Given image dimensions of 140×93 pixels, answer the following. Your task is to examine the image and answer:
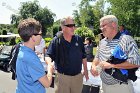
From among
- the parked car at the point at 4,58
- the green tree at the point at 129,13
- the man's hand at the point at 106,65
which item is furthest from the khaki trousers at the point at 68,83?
the green tree at the point at 129,13

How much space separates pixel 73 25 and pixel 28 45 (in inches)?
75.8

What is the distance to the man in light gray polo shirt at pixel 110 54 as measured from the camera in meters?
4.23

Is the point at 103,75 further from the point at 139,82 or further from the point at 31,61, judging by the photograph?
the point at 31,61

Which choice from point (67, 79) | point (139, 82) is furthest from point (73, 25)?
point (139, 82)

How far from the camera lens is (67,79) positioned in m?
5.48

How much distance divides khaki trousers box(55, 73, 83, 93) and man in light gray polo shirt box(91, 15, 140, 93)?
2.26ft

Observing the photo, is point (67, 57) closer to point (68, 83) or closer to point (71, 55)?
point (71, 55)

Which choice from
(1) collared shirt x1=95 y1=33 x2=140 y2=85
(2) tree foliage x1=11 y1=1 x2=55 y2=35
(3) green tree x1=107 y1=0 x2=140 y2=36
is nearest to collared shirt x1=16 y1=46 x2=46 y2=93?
(1) collared shirt x1=95 y1=33 x2=140 y2=85

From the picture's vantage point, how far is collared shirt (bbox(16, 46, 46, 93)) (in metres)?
3.54

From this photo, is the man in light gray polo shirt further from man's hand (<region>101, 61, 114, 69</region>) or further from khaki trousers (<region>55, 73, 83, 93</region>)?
khaki trousers (<region>55, 73, 83, 93</region>)

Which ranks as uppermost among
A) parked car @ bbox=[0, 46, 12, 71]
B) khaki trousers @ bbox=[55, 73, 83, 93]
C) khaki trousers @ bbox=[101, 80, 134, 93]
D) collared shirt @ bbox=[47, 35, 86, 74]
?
collared shirt @ bbox=[47, 35, 86, 74]

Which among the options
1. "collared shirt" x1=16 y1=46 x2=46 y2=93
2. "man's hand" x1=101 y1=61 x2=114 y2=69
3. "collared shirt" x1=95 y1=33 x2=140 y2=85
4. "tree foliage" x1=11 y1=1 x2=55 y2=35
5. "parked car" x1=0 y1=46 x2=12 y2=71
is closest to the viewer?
"collared shirt" x1=16 y1=46 x2=46 y2=93

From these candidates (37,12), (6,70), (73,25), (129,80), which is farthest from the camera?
(37,12)

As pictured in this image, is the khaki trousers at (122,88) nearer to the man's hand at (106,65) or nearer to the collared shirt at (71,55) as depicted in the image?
the man's hand at (106,65)
